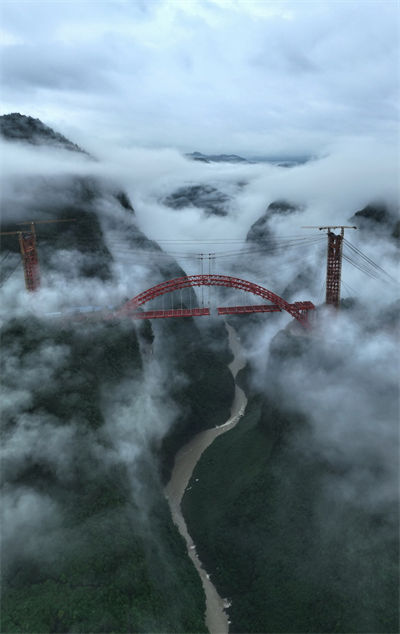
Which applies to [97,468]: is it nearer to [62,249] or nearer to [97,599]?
[97,599]

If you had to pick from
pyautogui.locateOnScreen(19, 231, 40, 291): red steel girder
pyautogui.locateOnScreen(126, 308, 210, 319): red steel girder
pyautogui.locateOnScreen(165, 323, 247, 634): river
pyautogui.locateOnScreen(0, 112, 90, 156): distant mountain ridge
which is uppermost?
pyautogui.locateOnScreen(0, 112, 90, 156): distant mountain ridge

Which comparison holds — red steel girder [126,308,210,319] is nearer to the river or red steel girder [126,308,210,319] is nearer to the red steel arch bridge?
the red steel arch bridge

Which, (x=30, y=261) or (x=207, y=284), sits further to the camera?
(x=207, y=284)

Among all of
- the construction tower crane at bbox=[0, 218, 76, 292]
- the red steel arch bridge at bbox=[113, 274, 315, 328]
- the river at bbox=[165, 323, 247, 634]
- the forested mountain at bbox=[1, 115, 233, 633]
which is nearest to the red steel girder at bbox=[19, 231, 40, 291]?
Result: the construction tower crane at bbox=[0, 218, 76, 292]

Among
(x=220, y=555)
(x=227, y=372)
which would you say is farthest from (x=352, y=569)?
(x=227, y=372)

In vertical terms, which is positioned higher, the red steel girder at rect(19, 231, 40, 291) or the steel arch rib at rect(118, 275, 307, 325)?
the red steel girder at rect(19, 231, 40, 291)

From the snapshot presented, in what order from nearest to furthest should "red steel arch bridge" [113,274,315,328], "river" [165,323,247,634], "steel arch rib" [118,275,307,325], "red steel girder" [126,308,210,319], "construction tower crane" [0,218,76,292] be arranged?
"river" [165,323,247,634] → "construction tower crane" [0,218,76,292] → "red steel girder" [126,308,210,319] → "red steel arch bridge" [113,274,315,328] → "steel arch rib" [118,275,307,325]

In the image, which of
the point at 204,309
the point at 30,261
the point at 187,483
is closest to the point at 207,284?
the point at 204,309

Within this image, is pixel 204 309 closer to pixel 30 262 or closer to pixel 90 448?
pixel 30 262
